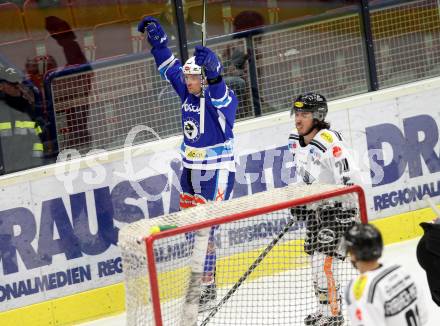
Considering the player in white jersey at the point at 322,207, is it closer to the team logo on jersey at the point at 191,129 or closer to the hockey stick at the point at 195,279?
the hockey stick at the point at 195,279

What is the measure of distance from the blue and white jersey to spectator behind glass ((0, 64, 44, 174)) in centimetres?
85

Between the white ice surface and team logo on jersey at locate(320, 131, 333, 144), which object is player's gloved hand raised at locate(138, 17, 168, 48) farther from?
the white ice surface

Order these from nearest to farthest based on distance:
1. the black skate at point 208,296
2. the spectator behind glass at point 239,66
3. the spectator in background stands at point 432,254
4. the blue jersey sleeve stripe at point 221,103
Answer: the spectator in background stands at point 432,254, the black skate at point 208,296, the blue jersey sleeve stripe at point 221,103, the spectator behind glass at point 239,66

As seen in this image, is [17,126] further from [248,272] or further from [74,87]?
[248,272]

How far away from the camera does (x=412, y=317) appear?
11.9ft

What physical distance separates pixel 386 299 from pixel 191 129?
254 cm

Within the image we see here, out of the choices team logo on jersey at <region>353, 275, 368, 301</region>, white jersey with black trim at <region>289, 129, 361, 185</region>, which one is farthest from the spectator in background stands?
team logo on jersey at <region>353, 275, 368, 301</region>

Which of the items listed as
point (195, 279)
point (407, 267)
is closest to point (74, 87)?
point (195, 279)

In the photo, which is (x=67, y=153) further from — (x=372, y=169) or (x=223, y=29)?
(x=372, y=169)

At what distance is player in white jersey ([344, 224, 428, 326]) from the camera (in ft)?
11.7


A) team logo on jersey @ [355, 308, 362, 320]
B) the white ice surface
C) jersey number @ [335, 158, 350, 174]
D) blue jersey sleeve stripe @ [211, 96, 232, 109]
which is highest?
blue jersey sleeve stripe @ [211, 96, 232, 109]

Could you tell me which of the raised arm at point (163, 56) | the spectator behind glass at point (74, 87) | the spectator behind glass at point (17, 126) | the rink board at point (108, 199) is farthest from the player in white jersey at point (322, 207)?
the spectator behind glass at point (17, 126)

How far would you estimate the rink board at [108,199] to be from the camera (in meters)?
6.11

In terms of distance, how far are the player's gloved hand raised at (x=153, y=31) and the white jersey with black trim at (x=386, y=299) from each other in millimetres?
2705
